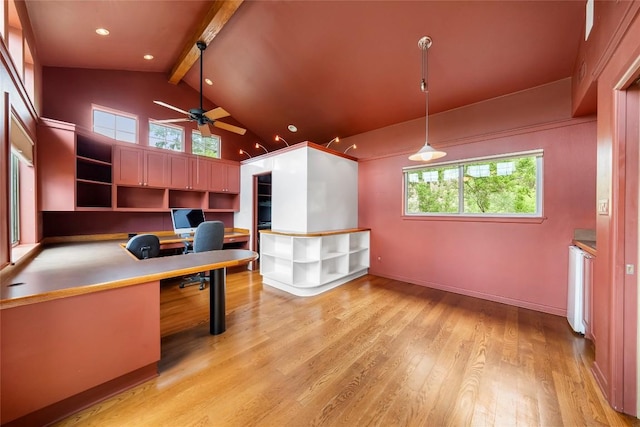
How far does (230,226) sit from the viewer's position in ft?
18.1

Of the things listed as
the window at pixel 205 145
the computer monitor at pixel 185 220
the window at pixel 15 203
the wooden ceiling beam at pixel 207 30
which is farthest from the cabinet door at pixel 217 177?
the window at pixel 15 203

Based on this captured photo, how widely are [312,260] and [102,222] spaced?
356cm

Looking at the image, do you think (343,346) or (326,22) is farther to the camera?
(326,22)

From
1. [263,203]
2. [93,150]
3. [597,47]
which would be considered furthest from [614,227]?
[93,150]

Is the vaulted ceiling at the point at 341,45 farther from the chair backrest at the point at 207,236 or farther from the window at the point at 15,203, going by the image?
the chair backrest at the point at 207,236

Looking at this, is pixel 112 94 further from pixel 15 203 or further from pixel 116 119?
pixel 15 203

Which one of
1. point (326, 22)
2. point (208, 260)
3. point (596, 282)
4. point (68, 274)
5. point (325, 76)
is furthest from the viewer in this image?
point (325, 76)

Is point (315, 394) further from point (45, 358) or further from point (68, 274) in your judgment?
point (68, 274)

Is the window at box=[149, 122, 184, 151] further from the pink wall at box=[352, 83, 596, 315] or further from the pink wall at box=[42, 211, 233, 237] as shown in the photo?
the pink wall at box=[352, 83, 596, 315]

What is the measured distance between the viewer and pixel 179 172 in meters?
4.36

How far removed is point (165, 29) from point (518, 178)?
5.32 meters

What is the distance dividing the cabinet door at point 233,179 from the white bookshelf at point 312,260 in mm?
1621

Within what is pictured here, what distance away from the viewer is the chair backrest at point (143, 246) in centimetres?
280

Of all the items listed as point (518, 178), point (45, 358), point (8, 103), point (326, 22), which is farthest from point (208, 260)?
point (518, 178)
